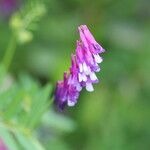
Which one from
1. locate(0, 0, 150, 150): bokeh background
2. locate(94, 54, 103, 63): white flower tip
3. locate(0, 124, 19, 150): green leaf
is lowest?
locate(0, 124, 19, 150): green leaf

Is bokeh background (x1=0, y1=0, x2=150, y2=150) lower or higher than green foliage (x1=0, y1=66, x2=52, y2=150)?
higher

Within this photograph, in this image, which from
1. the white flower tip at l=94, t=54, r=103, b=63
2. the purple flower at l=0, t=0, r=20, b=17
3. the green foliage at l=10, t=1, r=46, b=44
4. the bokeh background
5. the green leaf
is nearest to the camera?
the white flower tip at l=94, t=54, r=103, b=63

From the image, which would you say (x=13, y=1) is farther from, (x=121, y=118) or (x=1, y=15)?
(x=121, y=118)

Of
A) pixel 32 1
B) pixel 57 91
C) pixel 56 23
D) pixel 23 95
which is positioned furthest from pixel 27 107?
pixel 56 23

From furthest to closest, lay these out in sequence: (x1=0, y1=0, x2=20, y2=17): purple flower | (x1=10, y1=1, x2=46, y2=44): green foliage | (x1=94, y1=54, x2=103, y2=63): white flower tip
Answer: (x1=0, y1=0, x2=20, y2=17): purple flower < (x1=10, y1=1, x2=46, y2=44): green foliage < (x1=94, y1=54, x2=103, y2=63): white flower tip

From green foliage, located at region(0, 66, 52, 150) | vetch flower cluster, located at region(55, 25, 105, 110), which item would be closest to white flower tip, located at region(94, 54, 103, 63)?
vetch flower cluster, located at region(55, 25, 105, 110)

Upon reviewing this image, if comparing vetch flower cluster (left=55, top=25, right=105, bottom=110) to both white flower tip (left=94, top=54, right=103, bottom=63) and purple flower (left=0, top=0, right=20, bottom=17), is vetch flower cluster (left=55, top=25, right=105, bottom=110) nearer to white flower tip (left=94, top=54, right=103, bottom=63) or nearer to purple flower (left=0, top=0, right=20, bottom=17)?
white flower tip (left=94, top=54, right=103, bottom=63)

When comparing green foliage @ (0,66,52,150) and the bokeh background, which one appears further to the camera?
the bokeh background

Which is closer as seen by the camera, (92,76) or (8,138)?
(92,76)

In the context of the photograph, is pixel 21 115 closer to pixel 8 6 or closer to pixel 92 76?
pixel 92 76

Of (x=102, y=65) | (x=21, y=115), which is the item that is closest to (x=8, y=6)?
(x=102, y=65)
